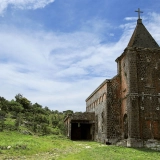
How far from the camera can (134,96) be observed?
25.0 meters

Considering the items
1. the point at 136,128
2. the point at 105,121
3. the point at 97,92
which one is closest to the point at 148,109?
the point at 136,128

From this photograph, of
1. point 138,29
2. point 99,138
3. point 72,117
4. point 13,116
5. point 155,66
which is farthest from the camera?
point 13,116

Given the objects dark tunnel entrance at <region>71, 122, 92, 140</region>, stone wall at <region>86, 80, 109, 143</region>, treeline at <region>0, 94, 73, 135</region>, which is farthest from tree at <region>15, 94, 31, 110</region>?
stone wall at <region>86, 80, 109, 143</region>

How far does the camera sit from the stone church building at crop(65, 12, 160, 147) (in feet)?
80.5

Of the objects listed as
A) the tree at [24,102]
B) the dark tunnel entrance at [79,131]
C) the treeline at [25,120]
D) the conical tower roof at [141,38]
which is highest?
the conical tower roof at [141,38]

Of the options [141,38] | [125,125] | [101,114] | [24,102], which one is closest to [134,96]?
[125,125]

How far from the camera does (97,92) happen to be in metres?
35.2

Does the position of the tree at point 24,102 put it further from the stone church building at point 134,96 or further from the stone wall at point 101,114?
the stone church building at point 134,96

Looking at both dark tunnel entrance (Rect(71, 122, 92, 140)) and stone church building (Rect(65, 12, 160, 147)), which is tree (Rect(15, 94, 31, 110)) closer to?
dark tunnel entrance (Rect(71, 122, 92, 140))

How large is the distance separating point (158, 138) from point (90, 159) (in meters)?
11.9

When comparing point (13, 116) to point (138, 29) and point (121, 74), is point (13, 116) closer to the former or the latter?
point (121, 74)

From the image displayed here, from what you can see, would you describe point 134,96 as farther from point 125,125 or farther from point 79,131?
point 79,131

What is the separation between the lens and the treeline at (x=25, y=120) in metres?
32.7

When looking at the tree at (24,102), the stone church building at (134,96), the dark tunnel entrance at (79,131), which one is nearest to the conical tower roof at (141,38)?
the stone church building at (134,96)
